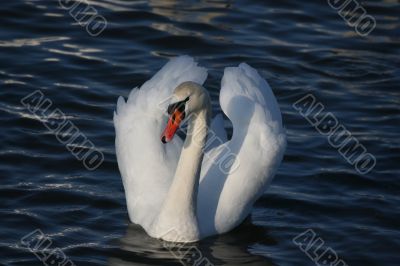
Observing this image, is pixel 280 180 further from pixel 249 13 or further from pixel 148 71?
pixel 249 13

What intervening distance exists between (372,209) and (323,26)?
6.02m

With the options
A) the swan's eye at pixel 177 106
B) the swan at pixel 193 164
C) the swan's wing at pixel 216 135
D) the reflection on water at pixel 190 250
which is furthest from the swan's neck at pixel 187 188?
the swan's wing at pixel 216 135

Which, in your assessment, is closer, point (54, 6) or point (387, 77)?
point (387, 77)

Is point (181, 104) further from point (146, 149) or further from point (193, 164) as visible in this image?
point (146, 149)

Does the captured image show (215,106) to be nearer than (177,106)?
No

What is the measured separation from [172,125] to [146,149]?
1241mm

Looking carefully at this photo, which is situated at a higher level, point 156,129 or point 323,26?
point 323,26

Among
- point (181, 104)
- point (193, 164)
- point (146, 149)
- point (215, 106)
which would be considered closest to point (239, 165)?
point (193, 164)

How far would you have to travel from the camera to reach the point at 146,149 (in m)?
10.8

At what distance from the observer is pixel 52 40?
15812 millimetres

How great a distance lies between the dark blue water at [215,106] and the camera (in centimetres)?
1065

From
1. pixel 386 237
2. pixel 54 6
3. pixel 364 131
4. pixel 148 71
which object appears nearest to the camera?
pixel 386 237

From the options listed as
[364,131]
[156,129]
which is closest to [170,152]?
[156,129]

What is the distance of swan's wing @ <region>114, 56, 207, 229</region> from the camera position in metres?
10.7
